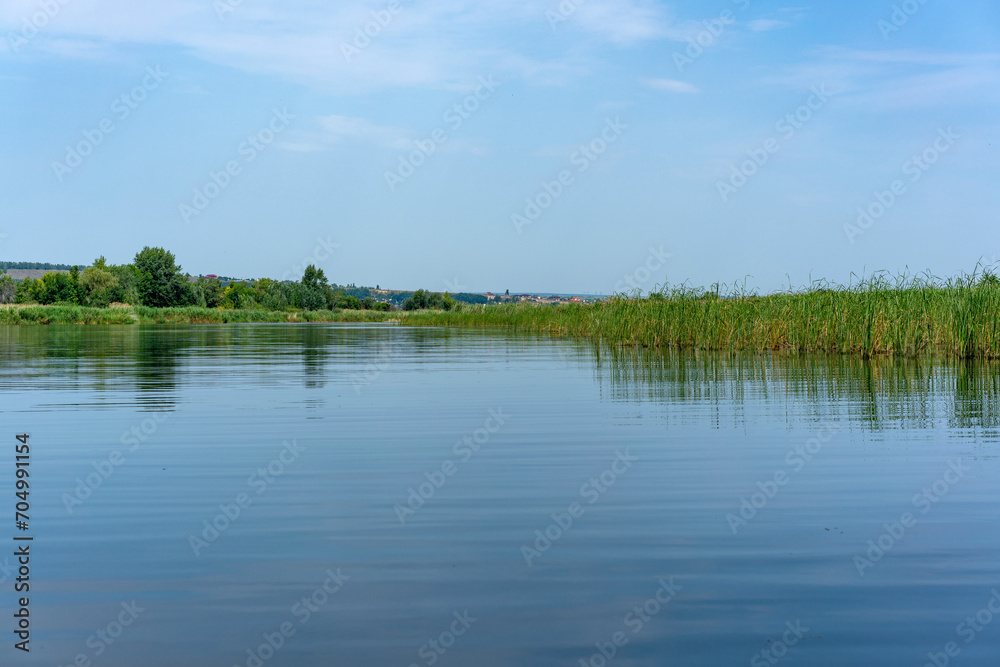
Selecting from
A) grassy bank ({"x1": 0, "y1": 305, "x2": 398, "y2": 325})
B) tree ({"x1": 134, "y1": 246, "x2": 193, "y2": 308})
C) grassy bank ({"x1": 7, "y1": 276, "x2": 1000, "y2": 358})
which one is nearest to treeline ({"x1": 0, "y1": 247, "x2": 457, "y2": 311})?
tree ({"x1": 134, "y1": 246, "x2": 193, "y2": 308})

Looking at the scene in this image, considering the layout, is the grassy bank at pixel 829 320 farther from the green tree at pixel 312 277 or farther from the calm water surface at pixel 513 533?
the green tree at pixel 312 277

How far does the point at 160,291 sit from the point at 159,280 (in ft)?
3.87

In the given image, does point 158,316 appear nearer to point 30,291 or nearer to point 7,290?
point 30,291

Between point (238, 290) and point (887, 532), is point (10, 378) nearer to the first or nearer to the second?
point (887, 532)

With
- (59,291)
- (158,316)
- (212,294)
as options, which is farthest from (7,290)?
(158,316)

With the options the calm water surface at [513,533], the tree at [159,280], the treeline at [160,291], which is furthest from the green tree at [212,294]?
the calm water surface at [513,533]

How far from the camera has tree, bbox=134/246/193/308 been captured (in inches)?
3575

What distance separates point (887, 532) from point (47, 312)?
78315mm

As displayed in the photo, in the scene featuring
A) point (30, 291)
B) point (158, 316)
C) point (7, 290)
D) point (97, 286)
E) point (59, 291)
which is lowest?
point (158, 316)

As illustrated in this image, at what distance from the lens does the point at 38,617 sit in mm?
3947

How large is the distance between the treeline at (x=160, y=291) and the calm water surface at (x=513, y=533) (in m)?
66.1

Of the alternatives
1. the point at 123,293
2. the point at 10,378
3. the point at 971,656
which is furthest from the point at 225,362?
the point at 123,293

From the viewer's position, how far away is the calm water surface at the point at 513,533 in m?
3.67

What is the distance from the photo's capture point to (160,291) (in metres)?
91.4
